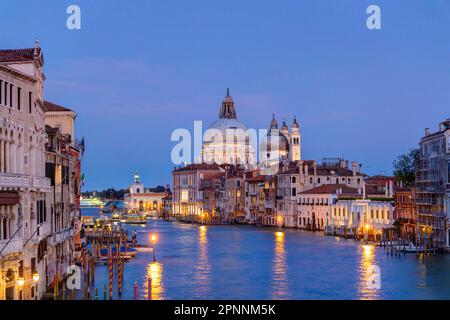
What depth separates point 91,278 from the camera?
17781 mm

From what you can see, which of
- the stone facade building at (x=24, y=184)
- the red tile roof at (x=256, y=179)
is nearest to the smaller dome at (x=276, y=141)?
the red tile roof at (x=256, y=179)

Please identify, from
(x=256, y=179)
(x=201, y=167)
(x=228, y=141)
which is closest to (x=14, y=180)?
(x=256, y=179)

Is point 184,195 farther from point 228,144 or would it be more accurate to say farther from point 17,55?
point 17,55

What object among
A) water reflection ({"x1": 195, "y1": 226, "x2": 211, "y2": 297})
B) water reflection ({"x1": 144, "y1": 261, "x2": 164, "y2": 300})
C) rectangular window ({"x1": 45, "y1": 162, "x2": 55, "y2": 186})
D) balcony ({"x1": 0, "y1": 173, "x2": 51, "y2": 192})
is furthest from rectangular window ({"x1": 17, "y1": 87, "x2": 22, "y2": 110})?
water reflection ({"x1": 195, "y1": 226, "x2": 211, "y2": 297})

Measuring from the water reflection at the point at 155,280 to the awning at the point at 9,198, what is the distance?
18.8 ft

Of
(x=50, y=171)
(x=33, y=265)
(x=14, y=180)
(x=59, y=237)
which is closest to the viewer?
(x=14, y=180)

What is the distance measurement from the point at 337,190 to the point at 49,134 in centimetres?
2782

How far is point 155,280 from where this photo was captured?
64.3ft

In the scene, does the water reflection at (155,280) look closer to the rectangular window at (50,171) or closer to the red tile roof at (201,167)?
the rectangular window at (50,171)

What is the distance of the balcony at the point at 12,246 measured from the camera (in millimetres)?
10828

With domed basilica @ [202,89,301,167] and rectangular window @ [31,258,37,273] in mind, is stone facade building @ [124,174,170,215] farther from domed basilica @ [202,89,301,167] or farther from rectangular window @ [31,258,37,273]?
rectangular window @ [31,258,37,273]

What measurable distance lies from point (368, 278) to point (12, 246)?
35.0 feet
